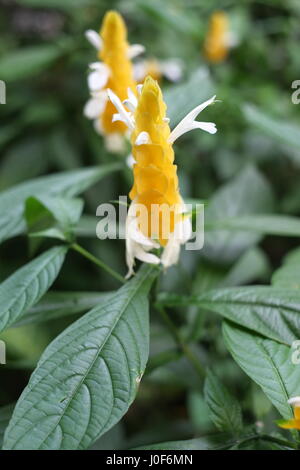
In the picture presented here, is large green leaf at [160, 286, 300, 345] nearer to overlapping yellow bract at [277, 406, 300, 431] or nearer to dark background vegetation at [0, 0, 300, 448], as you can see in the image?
overlapping yellow bract at [277, 406, 300, 431]

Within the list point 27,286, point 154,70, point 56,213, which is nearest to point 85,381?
point 27,286

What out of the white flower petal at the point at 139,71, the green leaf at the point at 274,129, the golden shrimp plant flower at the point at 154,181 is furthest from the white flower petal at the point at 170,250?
the white flower petal at the point at 139,71

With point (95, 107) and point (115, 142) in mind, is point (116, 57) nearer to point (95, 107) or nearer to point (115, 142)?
point (95, 107)

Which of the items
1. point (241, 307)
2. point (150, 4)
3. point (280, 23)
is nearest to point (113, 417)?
point (241, 307)

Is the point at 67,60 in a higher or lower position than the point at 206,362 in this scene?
higher

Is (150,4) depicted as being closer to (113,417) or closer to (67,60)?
(67,60)

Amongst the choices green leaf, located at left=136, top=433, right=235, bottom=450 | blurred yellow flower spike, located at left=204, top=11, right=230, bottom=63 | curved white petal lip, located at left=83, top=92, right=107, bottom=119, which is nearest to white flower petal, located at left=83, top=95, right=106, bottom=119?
curved white petal lip, located at left=83, top=92, right=107, bottom=119
